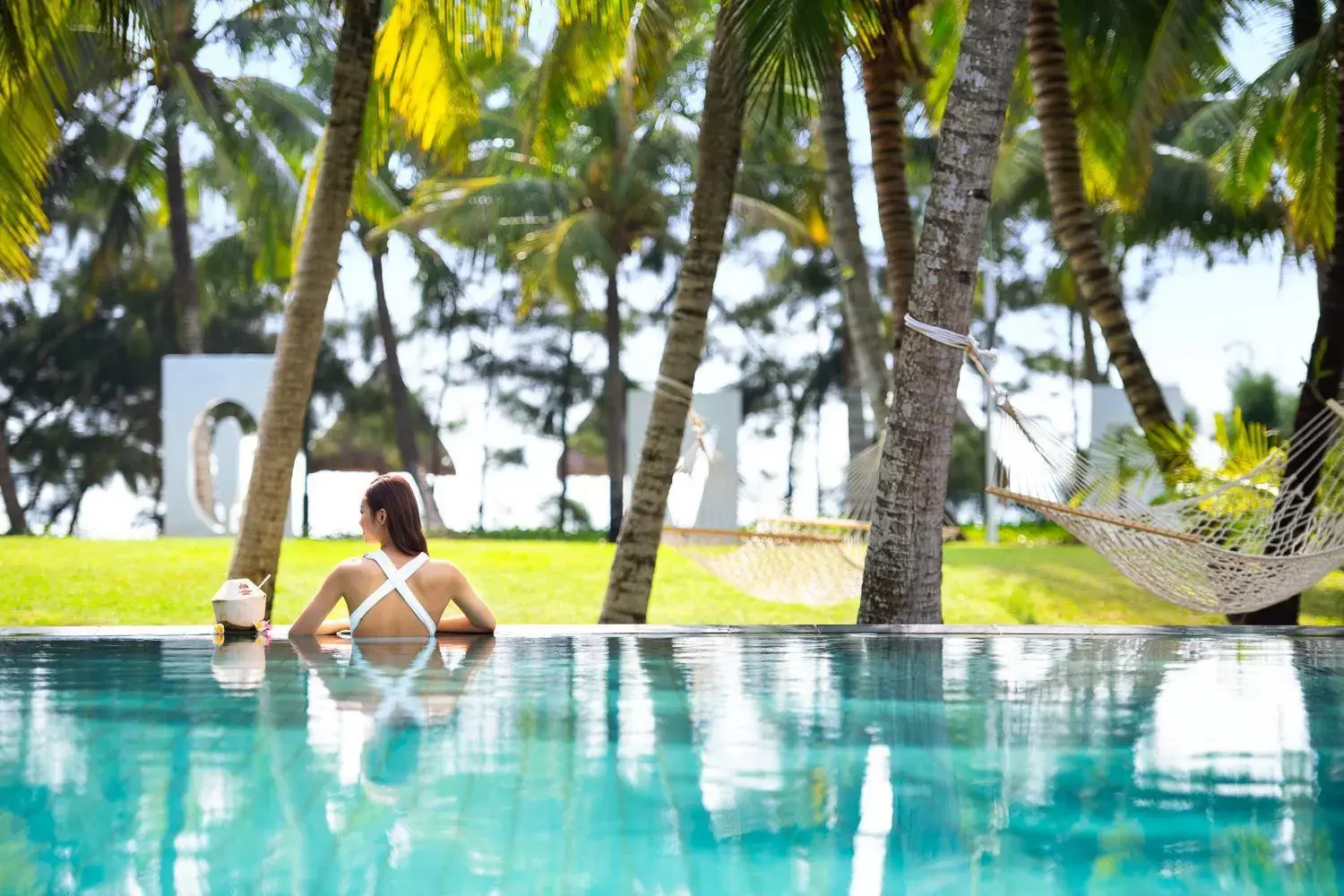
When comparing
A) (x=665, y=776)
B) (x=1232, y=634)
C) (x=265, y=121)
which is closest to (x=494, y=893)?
(x=665, y=776)

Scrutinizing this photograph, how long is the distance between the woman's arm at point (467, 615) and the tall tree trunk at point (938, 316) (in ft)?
5.03

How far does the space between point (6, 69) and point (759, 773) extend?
528cm

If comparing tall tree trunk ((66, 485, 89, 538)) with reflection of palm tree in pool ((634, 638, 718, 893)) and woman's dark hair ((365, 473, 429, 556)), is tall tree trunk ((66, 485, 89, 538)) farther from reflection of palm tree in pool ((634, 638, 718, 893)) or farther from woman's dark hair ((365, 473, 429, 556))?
reflection of palm tree in pool ((634, 638, 718, 893))

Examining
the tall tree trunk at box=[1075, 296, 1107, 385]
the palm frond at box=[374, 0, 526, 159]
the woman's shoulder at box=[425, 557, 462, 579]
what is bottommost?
the woman's shoulder at box=[425, 557, 462, 579]

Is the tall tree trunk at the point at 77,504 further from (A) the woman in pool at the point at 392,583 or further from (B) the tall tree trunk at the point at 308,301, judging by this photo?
(A) the woman in pool at the point at 392,583

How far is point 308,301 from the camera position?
657 centimetres

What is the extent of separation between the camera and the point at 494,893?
1.83 m

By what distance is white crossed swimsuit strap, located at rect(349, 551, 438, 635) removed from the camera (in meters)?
4.27

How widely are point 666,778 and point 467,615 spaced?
7.05 feet

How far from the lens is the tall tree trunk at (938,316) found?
5211mm

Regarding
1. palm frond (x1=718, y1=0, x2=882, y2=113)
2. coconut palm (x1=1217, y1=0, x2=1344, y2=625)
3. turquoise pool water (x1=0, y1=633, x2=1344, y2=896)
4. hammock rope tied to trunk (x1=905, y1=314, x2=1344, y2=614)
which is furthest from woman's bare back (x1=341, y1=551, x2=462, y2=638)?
coconut palm (x1=1217, y1=0, x2=1344, y2=625)

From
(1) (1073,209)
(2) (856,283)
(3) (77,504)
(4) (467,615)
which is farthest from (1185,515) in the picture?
(3) (77,504)

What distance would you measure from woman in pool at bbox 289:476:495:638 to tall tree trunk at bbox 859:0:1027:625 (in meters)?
1.61

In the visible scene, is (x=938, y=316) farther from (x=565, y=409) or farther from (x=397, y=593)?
(x=565, y=409)
